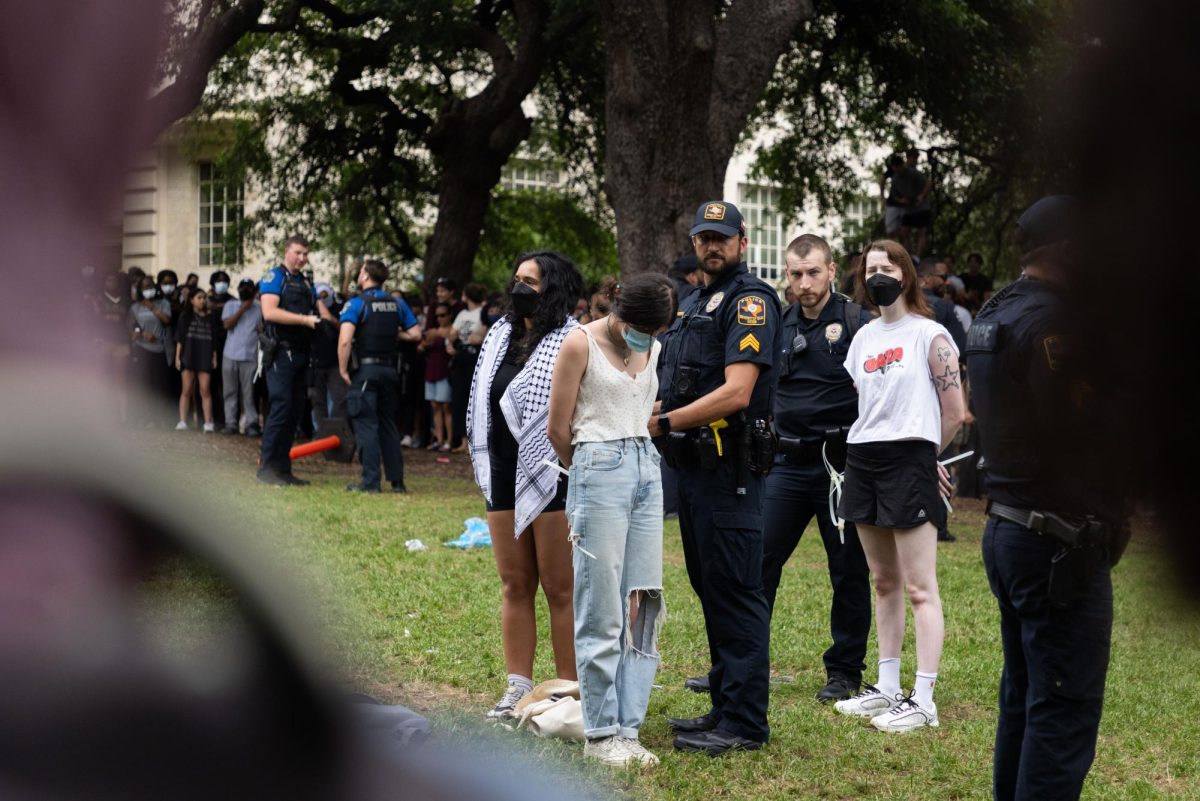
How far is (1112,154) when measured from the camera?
0.44 metres

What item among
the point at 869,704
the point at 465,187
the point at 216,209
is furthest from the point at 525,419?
the point at 465,187

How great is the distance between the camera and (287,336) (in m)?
12.6

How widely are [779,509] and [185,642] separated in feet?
19.8

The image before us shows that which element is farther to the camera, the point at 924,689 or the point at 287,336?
the point at 287,336

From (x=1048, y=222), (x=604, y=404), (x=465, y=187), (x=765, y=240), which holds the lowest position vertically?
(x=604, y=404)

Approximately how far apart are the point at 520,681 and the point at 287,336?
738 centimetres

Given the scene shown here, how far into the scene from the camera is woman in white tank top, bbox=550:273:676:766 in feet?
16.6

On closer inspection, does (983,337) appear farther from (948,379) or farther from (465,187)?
(465,187)

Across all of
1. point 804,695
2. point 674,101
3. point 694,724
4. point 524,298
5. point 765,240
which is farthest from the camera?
point 765,240

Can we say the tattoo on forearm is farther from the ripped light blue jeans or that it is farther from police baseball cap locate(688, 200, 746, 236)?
the ripped light blue jeans

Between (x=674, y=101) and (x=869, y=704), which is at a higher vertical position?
(x=674, y=101)

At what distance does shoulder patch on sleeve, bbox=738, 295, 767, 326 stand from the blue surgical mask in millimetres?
390

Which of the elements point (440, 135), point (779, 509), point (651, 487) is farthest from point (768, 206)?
point (440, 135)

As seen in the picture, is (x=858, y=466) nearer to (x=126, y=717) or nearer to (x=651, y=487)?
(x=651, y=487)
